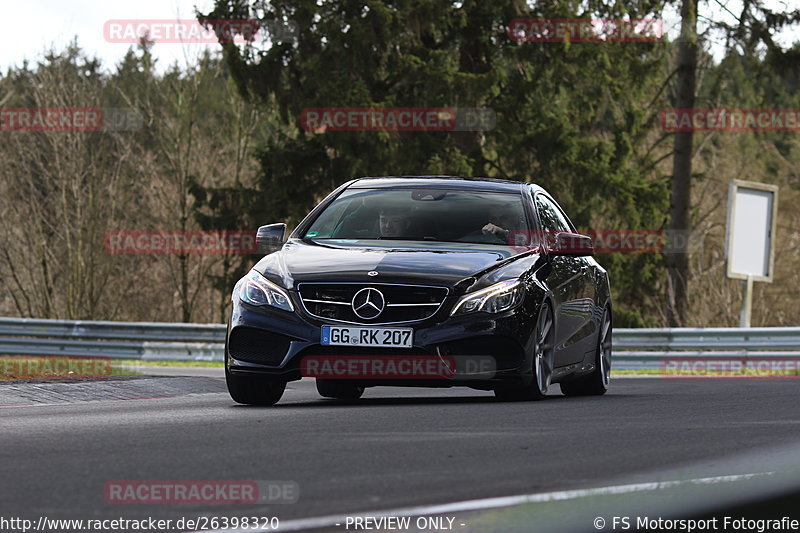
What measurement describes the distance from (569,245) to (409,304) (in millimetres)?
1899

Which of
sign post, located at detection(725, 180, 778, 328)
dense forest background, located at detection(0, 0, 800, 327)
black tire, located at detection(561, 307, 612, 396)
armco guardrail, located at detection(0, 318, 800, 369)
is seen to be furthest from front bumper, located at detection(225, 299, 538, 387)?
dense forest background, located at detection(0, 0, 800, 327)

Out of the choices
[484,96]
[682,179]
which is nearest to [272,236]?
[484,96]

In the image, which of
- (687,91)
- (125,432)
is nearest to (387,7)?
(687,91)

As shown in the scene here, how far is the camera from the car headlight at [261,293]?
9.27 m

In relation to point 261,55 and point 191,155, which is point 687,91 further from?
point 191,155

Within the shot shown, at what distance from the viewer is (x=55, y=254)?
43.7m

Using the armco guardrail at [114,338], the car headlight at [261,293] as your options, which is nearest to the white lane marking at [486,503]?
the car headlight at [261,293]

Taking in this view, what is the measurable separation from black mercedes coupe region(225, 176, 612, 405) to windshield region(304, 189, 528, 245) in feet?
0.04

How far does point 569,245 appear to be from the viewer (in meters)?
10.5

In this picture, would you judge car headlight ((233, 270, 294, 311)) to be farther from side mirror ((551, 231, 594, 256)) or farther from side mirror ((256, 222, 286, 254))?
side mirror ((551, 231, 594, 256))

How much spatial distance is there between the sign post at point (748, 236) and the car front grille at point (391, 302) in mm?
14110

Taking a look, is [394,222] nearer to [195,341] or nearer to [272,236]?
[272,236]

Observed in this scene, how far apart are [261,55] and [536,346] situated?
21.6m

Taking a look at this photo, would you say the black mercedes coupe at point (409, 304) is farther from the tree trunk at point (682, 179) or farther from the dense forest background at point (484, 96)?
the tree trunk at point (682, 179)
